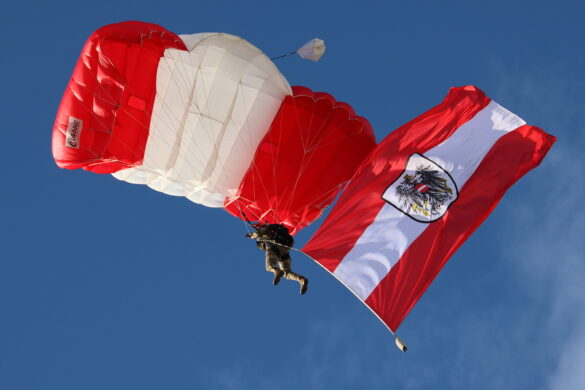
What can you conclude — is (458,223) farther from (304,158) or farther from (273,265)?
(304,158)

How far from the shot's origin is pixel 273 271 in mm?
13391

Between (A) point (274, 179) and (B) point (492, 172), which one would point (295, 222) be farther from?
(B) point (492, 172)

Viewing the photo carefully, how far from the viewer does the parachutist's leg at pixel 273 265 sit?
13344 millimetres

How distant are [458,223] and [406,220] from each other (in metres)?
0.77

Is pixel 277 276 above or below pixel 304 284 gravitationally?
below

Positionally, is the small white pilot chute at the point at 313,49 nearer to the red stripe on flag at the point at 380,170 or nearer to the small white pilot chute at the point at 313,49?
the small white pilot chute at the point at 313,49

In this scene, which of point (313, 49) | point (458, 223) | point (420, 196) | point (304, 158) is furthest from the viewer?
point (304, 158)

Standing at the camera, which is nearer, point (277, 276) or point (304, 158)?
point (277, 276)

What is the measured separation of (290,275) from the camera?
1337 cm

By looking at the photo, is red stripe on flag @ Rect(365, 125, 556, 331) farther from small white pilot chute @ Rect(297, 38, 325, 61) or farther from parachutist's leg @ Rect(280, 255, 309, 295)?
small white pilot chute @ Rect(297, 38, 325, 61)

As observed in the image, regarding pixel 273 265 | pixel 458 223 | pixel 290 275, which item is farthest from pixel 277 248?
pixel 458 223

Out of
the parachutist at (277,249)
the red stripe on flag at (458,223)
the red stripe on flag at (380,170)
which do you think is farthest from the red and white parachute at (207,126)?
the red stripe on flag at (458,223)

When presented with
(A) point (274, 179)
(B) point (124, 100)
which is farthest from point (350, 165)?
(B) point (124, 100)

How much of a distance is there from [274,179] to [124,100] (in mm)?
2924
